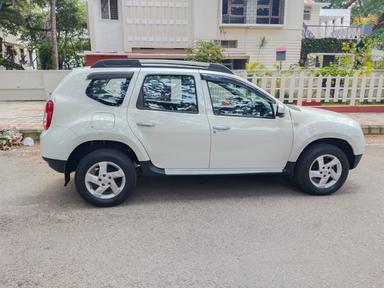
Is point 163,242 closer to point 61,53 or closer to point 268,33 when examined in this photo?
point 268,33

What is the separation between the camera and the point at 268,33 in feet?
59.6

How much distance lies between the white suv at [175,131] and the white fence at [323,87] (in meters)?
5.56

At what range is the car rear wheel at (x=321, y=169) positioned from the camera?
4.44m

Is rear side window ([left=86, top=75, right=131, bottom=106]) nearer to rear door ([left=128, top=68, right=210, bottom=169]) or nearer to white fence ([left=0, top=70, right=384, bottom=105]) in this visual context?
rear door ([left=128, top=68, right=210, bottom=169])

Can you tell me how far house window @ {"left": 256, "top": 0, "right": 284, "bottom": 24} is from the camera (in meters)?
18.2

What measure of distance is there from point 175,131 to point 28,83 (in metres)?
10.3

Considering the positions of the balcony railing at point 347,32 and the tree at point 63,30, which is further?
the balcony railing at point 347,32

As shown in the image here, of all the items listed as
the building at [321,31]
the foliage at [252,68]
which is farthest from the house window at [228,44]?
the foliage at [252,68]

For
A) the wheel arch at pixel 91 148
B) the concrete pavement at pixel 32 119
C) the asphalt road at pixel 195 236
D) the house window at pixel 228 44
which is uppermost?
the house window at pixel 228 44

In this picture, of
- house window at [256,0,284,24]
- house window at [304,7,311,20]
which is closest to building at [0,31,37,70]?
house window at [256,0,284,24]

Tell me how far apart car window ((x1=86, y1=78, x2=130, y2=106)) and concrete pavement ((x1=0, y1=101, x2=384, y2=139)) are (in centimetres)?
423

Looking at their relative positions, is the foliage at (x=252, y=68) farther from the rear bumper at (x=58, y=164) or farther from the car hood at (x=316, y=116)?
the rear bumper at (x=58, y=164)

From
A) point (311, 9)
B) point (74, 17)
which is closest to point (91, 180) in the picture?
point (74, 17)

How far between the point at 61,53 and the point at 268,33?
39.5 ft
